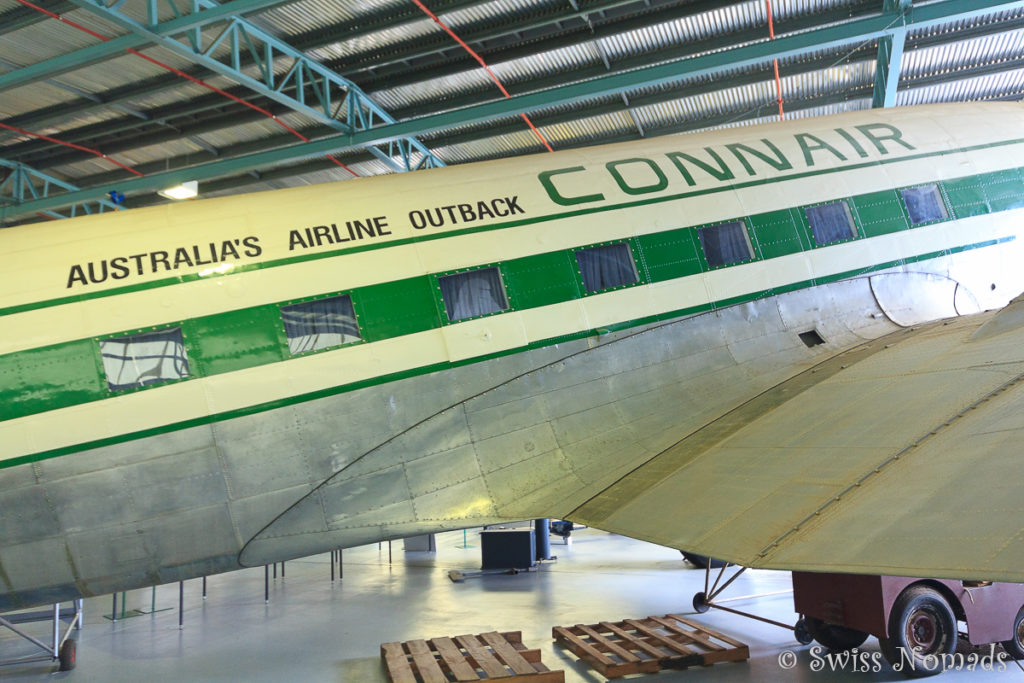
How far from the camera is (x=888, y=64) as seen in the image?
1598 cm

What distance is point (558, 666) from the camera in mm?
10555

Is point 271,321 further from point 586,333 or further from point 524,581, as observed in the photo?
point 524,581

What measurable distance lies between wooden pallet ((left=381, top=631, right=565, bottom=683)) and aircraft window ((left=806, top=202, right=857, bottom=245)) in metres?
6.63

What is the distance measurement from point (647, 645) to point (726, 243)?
19.2 feet

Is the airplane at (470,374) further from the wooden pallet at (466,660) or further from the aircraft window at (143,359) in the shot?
the wooden pallet at (466,660)

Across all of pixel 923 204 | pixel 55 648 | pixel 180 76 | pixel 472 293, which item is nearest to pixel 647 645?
pixel 472 293

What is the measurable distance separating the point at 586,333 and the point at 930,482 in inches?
166

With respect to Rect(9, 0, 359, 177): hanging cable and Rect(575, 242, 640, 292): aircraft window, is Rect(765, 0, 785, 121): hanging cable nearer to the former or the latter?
Rect(575, 242, 640, 292): aircraft window

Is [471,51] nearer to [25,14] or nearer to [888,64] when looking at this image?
[888,64]

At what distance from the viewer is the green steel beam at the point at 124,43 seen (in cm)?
1370

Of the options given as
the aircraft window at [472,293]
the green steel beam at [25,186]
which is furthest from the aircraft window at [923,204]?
the green steel beam at [25,186]

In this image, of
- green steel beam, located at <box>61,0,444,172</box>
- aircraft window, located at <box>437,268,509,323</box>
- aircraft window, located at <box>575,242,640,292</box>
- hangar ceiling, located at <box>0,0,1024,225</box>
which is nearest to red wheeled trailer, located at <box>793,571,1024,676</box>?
aircraft window, located at <box>575,242,640,292</box>

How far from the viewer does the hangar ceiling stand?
1543 cm

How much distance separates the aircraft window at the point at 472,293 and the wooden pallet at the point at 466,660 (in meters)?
4.68
